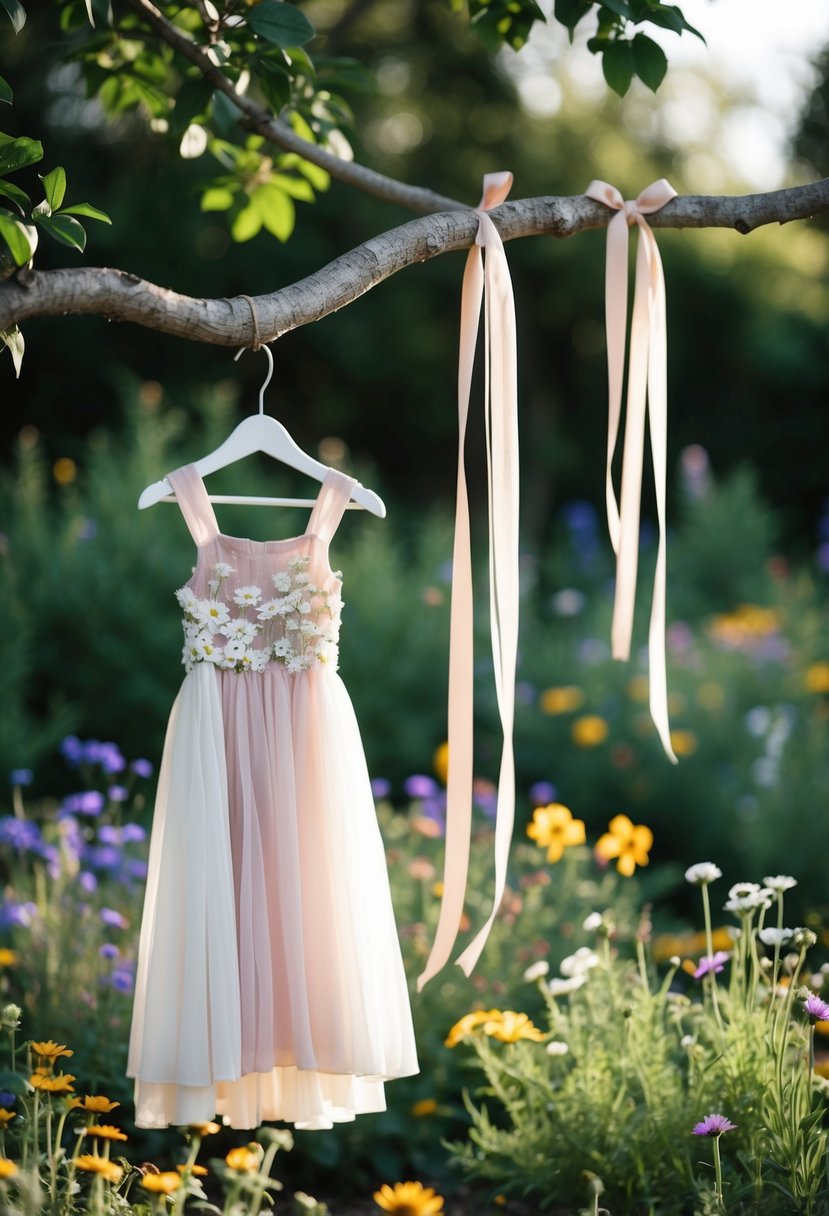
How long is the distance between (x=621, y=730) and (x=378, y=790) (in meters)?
1.33

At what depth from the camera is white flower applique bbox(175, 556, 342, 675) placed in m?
1.71

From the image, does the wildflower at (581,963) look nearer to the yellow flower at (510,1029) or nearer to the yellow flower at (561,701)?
the yellow flower at (510,1029)

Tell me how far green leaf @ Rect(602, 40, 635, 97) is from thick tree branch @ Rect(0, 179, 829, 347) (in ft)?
0.68

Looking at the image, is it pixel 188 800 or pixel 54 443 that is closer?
pixel 188 800

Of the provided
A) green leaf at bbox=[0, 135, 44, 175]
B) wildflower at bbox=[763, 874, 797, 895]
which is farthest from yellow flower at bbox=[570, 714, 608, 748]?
green leaf at bbox=[0, 135, 44, 175]

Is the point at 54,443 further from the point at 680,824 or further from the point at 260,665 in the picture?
the point at 260,665

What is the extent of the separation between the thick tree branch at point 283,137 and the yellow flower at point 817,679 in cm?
240

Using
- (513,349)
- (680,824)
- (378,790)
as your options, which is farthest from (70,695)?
(513,349)

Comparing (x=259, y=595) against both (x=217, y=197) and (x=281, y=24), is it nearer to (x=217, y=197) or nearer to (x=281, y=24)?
(x=281, y=24)

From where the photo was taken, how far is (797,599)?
4727 millimetres

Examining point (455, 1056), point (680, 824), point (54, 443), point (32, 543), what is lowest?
point (455, 1056)

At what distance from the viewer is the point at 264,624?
Result: 1747mm

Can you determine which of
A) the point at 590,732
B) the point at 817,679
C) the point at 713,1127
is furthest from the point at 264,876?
the point at 817,679

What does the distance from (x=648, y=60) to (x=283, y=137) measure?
0.66 meters
